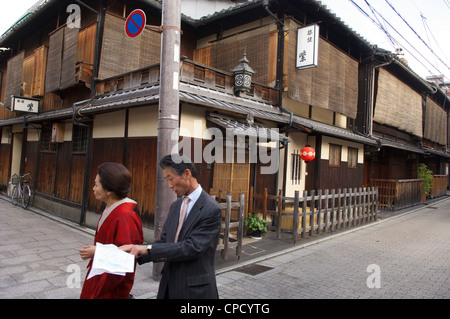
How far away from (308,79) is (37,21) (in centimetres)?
1141

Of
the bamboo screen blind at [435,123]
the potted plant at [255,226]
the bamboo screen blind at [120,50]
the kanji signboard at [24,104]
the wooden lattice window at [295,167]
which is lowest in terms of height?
the potted plant at [255,226]

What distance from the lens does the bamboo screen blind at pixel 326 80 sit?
10.7 m

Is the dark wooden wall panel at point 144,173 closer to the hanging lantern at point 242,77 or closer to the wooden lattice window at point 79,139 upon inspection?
the wooden lattice window at point 79,139

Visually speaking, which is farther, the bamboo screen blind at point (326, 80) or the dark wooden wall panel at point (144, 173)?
the bamboo screen blind at point (326, 80)

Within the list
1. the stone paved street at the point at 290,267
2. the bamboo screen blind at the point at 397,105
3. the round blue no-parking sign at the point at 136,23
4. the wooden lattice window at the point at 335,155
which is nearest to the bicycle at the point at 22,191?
the stone paved street at the point at 290,267

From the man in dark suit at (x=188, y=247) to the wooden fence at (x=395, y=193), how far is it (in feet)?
54.8

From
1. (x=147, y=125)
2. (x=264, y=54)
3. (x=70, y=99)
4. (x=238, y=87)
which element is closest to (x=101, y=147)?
(x=147, y=125)

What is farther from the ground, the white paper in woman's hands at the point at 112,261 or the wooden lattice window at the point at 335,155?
the wooden lattice window at the point at 335,155

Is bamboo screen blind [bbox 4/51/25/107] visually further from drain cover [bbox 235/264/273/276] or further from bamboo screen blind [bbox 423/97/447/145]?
bamboo screen blind [bbox 423/97/447/145]

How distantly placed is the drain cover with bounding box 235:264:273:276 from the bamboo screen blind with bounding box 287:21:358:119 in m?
6.14

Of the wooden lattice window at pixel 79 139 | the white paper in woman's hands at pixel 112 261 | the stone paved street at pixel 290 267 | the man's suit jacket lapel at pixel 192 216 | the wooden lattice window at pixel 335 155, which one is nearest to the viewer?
the white paper in woman's hands at pixel 112 261

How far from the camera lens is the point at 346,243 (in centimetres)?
913

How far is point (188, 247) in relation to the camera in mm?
2408

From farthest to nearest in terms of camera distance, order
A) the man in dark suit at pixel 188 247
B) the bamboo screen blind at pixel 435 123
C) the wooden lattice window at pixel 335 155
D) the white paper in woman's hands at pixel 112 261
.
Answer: the bamboo screen blind at pixel 435 123 → the wooden lattice window at pixel 335 155 → the man in dark suit at pixel 188 247 → the white paper in woman's hands at pixel 112 261
